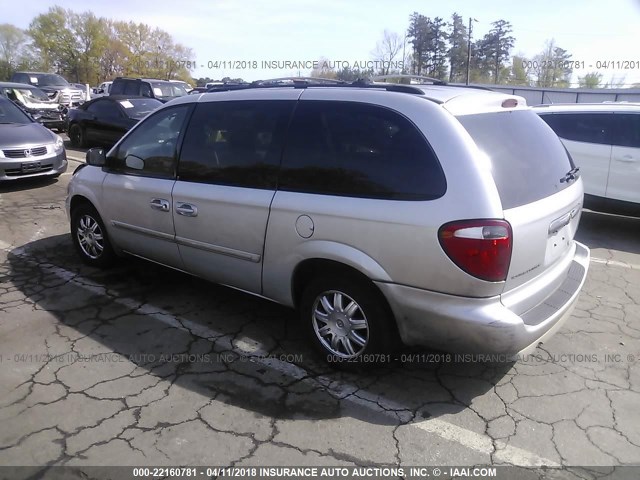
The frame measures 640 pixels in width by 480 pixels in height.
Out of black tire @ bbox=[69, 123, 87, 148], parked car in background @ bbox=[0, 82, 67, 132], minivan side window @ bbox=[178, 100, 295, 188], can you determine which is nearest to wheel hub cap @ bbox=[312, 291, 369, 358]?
minivan side window @ bbox=[178, 100, 295, 188]

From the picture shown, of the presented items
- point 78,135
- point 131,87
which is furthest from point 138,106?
point 131,87

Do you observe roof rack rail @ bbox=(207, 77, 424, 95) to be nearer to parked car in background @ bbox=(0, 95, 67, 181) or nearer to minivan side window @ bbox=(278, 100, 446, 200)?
minivan side window @ bbox=(278, 100, 446, 200)

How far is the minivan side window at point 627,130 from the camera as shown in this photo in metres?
6.30

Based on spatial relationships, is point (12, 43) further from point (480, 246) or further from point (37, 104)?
point (480, 246)

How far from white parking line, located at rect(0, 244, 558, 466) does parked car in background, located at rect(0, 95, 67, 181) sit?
5252mm

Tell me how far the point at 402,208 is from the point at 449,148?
41 centimetres

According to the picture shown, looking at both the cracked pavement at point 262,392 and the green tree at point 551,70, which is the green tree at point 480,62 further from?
the cracked pavement at point 262,392

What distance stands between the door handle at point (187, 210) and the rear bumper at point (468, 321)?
1626 mm

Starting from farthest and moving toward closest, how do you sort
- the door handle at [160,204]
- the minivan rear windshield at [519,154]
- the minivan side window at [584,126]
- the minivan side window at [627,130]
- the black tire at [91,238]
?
the minivan side window at [584,126] < the minivan side window at [627,130] < the black tire at [91,238] < the door handle at [160,204] < the minivan rear windshield at [519,154]

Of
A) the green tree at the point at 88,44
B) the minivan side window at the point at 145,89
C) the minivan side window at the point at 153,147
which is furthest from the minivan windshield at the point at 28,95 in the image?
the green tree at the point at 88,44

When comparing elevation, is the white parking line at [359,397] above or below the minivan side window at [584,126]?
below

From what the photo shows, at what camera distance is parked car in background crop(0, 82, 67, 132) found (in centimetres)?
1483

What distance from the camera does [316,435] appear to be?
264 centimetres

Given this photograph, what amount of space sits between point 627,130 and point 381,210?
208 inches
